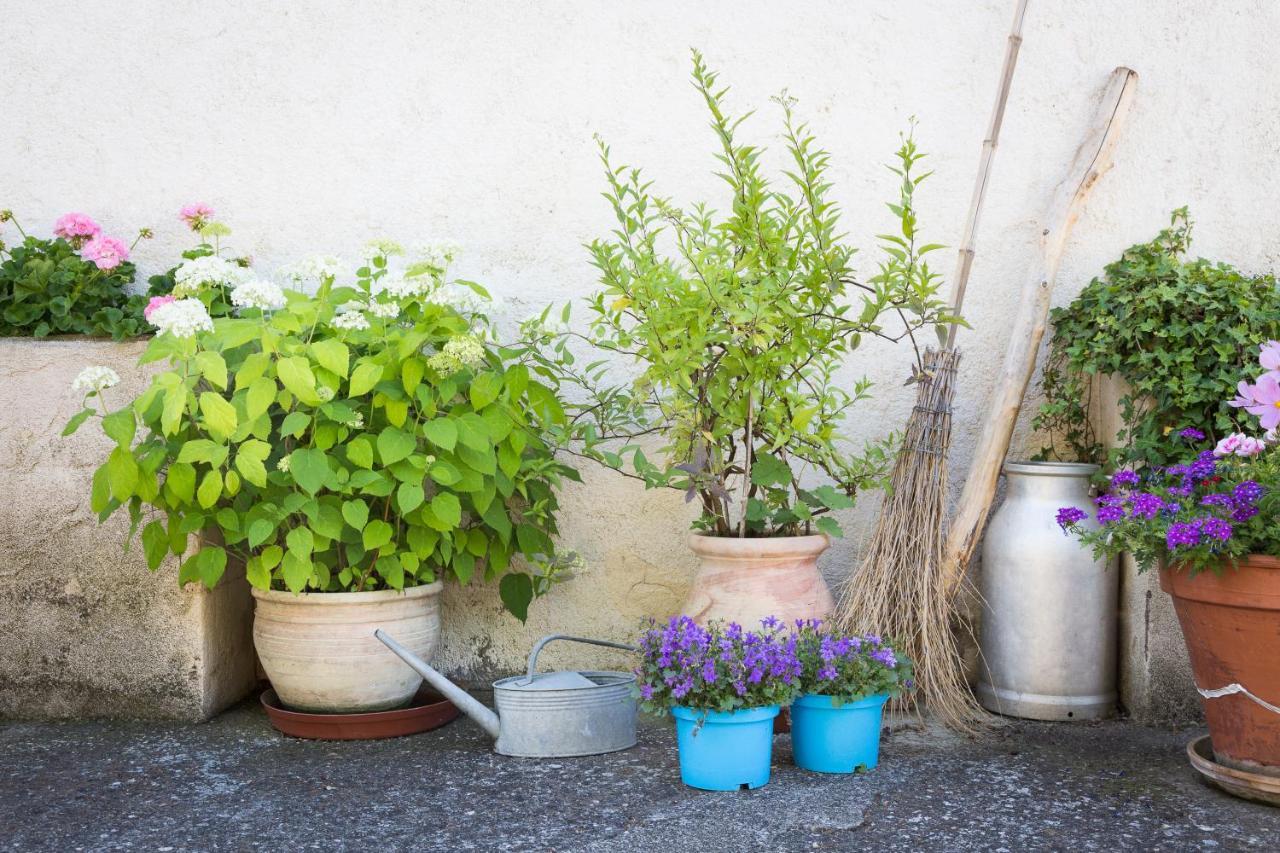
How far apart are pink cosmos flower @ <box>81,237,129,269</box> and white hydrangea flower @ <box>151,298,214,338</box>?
733 mm

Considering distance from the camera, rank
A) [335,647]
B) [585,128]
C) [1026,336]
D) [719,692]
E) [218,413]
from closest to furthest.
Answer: [719,692], [218,413], [335,647], [1026,336], [585,128]

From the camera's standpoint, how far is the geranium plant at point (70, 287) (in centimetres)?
282

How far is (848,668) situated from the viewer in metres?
Result: 2.23

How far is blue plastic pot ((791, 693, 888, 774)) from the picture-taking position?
7.44 feet

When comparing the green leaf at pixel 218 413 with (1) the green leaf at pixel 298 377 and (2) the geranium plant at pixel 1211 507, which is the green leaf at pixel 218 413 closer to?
(1) the green leaf at pixel 298 377

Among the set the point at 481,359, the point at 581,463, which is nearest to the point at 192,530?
the point at 481,359

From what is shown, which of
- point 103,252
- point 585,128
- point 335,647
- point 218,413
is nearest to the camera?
point 218,413

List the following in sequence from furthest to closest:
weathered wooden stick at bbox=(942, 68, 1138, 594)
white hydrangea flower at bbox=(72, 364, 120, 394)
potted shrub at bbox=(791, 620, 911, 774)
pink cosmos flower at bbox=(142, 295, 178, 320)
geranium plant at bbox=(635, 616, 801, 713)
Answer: weathered wooden stick at bbox=(942, 68, 1138, 594), pink cosmos flower at bbox=(142, 295, 178, 320), white hydrangea flower at bbox=(72, 364, 120, 394), potted shrub at bbox=(791, 620, 911, 774), geranium plant at bbox=(635, 616, 801, 713)

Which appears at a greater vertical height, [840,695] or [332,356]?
[332,356]

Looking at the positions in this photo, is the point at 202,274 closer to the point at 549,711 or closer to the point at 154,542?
the point at 154,542

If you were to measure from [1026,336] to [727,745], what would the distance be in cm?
126

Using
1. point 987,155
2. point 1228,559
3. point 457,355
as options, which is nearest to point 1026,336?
point 987,155

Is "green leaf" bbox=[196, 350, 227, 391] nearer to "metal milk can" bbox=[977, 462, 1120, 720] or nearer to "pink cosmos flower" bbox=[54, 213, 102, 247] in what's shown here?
"pink cosmos flower" bbox=[54, 213, 102, 247]

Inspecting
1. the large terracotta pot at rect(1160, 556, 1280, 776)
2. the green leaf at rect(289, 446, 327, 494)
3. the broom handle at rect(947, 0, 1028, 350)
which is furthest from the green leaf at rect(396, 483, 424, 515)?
the large terracotta pot at rect(1160, 556, 1280, 776)
